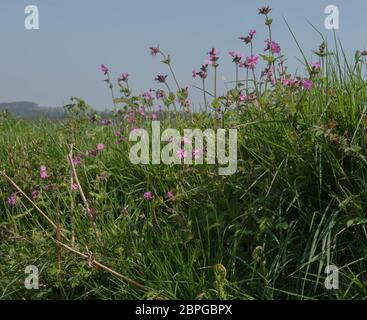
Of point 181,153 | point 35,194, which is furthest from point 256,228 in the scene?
point 35,194

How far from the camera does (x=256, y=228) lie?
3.26 metres

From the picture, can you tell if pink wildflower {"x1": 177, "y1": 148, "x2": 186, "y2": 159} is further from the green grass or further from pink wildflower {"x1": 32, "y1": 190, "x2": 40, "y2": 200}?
pink wildflower {"x1": 32, "y1": 190, "x2": 40, "y2": 200}

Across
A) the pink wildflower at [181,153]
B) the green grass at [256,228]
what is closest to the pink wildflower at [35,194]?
the green grass at [256,228]

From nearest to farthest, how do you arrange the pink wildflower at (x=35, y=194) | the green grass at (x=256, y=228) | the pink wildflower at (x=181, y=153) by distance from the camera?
the green grass at (x=256, y=228) < the pink wildflower at (x=181, y=153) < the pink wildflower at (x=35, y=194)

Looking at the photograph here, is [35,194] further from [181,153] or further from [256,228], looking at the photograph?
[256,228]

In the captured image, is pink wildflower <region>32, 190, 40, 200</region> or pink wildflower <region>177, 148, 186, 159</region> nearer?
pink wildflower <region>177, 148, 186, 159</region>

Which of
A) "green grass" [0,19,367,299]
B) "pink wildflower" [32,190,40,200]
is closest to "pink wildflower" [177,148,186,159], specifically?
"green grass" [0,19,367,299]

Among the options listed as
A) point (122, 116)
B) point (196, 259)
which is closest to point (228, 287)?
point (196, 259)

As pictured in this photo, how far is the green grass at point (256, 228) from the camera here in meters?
3.02

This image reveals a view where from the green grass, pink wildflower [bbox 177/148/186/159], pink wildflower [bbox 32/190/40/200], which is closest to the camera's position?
the green grass

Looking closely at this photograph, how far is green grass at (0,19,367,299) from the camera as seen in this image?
3.02 meters

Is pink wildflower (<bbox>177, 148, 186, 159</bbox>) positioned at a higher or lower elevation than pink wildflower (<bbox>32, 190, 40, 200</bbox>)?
higher

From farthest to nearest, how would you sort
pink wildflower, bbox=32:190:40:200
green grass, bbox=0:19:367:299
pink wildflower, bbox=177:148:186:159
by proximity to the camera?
pink wildflower, bbox=32:190:40:200 < pink wildflower, bbox=177:148:186:159 < green grass, bbox=0:19:367:299

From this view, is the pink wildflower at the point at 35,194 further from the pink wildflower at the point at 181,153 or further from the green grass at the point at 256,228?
the pink wildflower at the point at 181,153
